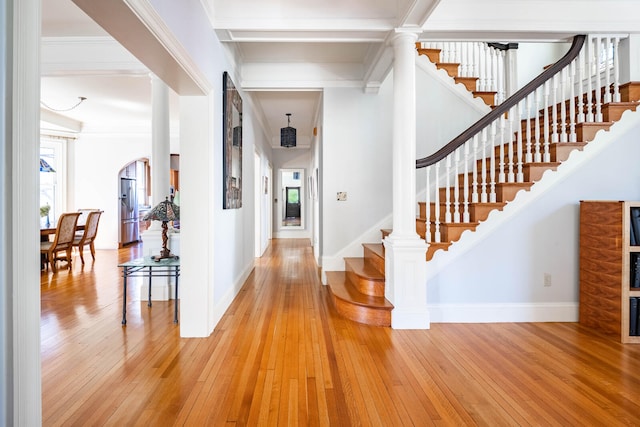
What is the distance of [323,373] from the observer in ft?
7.60

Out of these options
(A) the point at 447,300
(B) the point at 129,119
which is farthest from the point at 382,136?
(B) the point at 129,119

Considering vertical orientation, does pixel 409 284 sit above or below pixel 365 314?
above

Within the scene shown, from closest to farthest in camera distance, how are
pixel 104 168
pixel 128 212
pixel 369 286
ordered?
1. pixel 369 286
2. pixel 104 168
3. pixel 128 212

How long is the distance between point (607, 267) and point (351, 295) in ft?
7.45

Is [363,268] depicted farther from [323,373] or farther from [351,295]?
[323,373]

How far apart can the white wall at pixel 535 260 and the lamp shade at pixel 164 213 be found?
8.59ft

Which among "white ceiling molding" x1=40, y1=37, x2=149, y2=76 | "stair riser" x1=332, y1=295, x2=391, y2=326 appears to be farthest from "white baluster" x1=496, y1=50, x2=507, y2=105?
"white ceiling molding" x1=40, y1=37, x2=149, y2=76

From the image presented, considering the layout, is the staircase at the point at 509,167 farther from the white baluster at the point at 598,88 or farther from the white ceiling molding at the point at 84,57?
the white ceiling molding at the point at 84,57

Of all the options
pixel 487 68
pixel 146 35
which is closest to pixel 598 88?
pixel 487 68

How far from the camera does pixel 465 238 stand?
331 centimetres

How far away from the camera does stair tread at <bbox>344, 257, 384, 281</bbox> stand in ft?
11.9

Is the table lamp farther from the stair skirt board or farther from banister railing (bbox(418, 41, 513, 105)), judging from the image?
banister railing (bbox(418, 41, 513, 105))

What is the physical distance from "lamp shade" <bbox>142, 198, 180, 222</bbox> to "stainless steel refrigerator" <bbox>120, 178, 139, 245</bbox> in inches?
238

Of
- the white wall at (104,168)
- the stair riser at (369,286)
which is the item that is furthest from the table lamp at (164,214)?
the white wall at (104,168)
